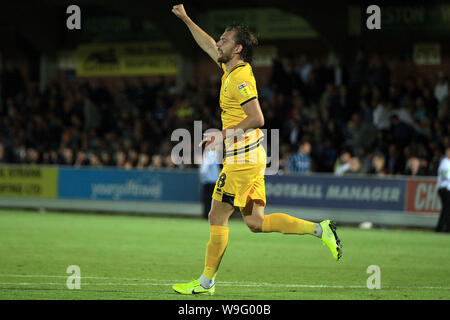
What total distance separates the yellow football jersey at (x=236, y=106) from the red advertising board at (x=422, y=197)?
12.4 m

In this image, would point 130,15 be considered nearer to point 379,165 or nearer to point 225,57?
point 379,165

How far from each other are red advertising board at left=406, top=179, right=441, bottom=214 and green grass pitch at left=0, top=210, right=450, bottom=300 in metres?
0.79

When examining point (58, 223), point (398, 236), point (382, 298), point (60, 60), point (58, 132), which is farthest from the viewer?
point (60, 60)

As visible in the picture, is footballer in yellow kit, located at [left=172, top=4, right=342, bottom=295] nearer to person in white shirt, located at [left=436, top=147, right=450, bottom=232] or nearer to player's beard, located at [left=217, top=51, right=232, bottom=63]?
player's beard, located at [left=217, top=51, right=232, bottom=63]

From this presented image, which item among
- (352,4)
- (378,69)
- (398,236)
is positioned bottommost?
(398,236)

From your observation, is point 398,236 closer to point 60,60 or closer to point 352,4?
point 352,4

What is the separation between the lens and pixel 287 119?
1018 inches

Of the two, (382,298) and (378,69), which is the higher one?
(378,69)

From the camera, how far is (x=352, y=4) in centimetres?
2836

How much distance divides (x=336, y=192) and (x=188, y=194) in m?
4.35

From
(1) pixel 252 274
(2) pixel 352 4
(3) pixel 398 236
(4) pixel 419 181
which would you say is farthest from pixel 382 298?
(2) pixel 352 4

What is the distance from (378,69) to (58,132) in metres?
12.0

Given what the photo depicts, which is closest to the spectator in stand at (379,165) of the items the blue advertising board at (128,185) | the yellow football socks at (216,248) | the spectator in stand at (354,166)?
the spectator in stand at (354,166)

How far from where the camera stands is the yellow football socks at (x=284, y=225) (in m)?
9.01
